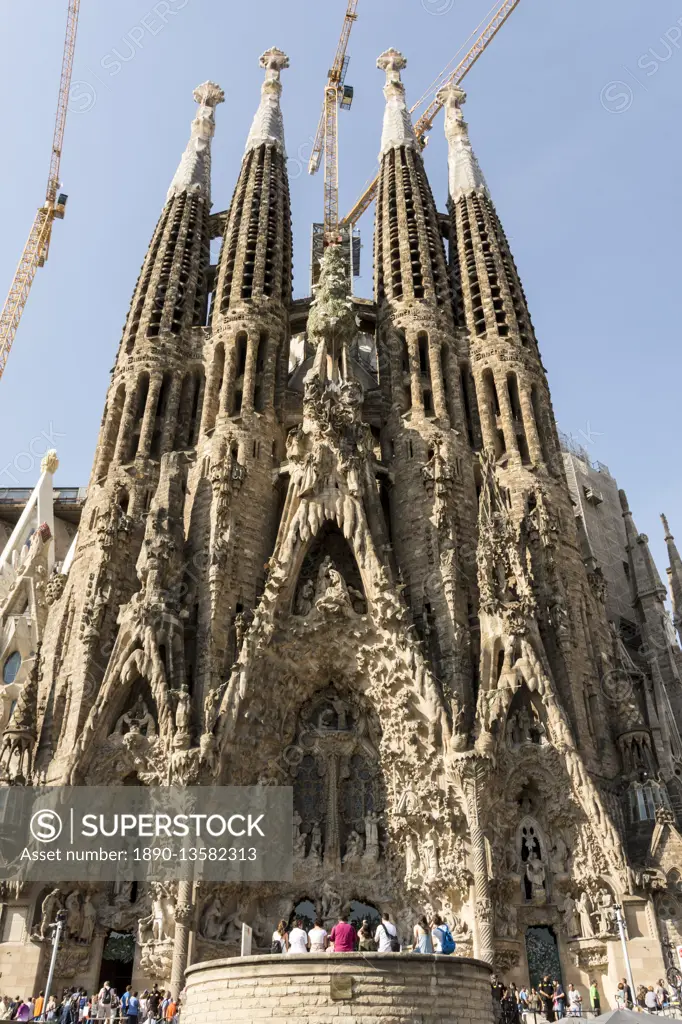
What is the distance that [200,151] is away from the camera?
116 ft

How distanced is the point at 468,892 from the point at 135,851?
23.1 ft

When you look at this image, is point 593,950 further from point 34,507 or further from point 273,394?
point 34,507

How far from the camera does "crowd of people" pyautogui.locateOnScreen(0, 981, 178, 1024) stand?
50.2ft

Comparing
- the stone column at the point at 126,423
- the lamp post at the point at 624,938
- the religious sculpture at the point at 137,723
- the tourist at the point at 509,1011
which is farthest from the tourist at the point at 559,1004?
the stone column at the point at 126,423

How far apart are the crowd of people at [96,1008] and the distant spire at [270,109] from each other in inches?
1193

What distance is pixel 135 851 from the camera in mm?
18672

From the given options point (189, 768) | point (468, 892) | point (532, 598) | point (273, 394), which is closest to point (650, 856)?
point (468, 892)

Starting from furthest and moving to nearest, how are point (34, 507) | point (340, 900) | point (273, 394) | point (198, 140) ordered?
point (198, 140) → point (34, 507) → point (273, 394) → point (340, 900)

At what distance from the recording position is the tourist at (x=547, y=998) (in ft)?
54.2

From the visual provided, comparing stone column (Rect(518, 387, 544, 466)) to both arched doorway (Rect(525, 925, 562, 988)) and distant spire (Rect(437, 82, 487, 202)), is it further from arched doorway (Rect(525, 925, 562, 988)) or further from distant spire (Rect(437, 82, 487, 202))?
arched doorway (Rect(525, 925, 562, 988))

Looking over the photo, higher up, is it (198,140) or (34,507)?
(198,140)

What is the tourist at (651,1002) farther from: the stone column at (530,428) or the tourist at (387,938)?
the stone column at (530,428)

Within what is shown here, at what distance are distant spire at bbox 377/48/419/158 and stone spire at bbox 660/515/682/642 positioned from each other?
18.6 meters

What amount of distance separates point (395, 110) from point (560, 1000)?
1333 inches
